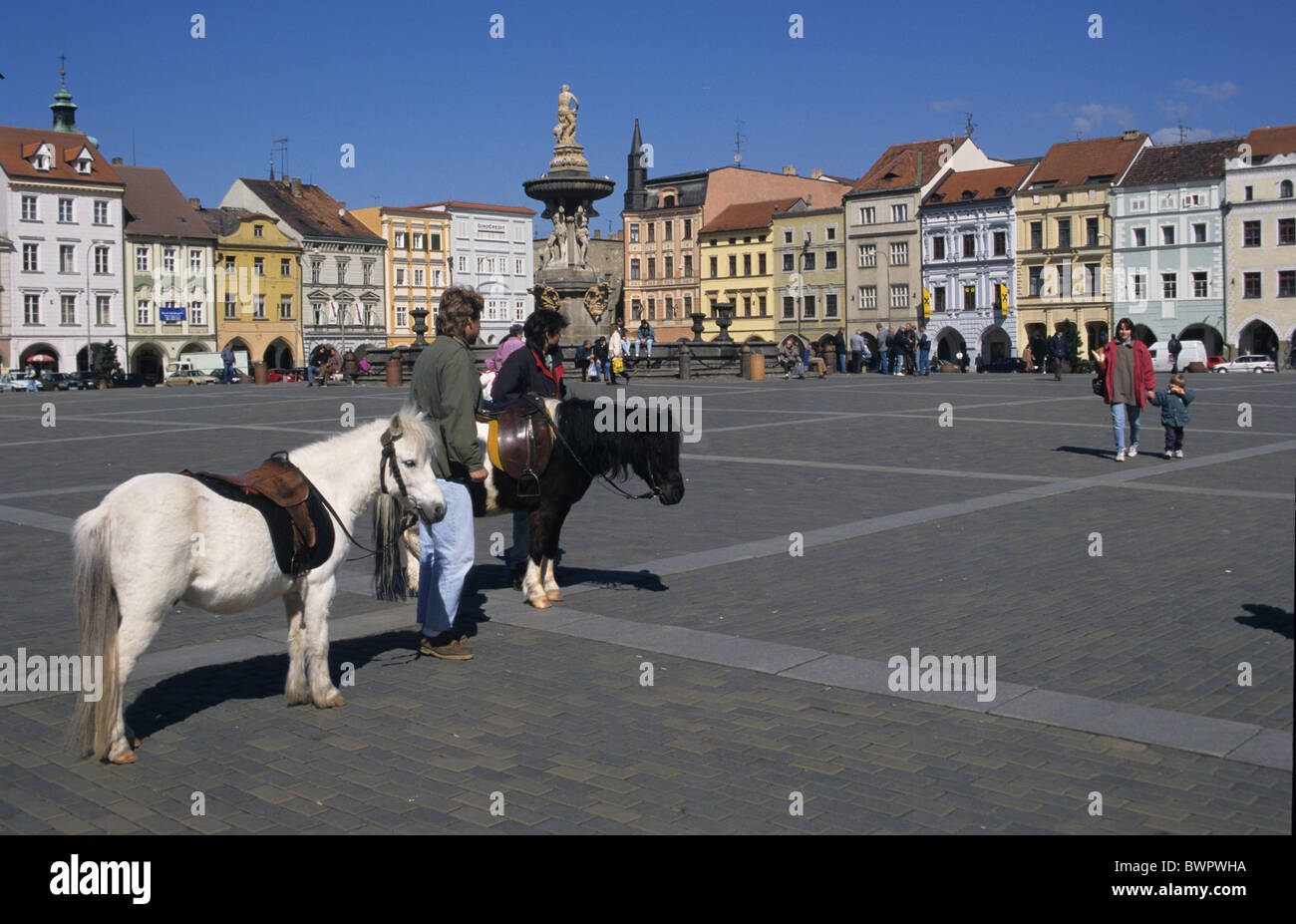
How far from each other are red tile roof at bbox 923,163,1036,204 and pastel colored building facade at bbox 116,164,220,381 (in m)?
49.3

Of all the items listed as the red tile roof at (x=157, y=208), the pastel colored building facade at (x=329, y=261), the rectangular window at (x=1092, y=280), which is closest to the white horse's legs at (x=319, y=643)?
the rectangular window at (x=1092, y=280)

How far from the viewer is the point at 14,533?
12.1 m

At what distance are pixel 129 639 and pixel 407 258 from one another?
99.4 meters

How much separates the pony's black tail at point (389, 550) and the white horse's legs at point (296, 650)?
72cm

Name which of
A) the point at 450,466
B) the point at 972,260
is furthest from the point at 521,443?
the point at 972,260

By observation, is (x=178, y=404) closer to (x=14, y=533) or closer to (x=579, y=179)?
(x=579, y=179)

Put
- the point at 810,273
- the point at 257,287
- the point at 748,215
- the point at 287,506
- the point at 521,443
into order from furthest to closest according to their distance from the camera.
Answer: the point at 748,215, the point at 810,273, the point at 257,287, the point at 521,443, the point at 287,506

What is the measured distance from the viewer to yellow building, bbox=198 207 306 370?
3479 inches

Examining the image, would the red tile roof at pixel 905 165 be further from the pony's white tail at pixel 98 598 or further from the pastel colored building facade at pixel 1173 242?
the pony's white tail at pixel 98 598

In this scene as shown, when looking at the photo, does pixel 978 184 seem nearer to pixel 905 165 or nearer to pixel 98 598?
pixel 905 165

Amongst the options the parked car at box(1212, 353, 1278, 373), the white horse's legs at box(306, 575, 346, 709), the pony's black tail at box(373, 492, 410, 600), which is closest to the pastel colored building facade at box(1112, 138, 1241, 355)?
the parked car at box(1212, 353, 1278, 373)

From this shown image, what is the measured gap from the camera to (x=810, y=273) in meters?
95.2

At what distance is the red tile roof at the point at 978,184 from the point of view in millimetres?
85062

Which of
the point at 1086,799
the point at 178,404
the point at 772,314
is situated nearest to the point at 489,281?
the point at 772,314
